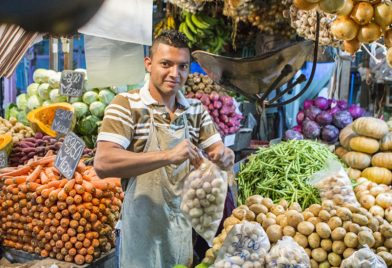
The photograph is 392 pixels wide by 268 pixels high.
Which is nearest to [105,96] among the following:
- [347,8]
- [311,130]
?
[311,130]

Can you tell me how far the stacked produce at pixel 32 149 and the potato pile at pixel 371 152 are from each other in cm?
228

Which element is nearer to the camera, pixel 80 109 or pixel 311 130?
pixel 80 109

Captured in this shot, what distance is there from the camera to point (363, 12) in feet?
5.99

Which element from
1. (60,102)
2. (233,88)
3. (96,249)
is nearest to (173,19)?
(60,102)

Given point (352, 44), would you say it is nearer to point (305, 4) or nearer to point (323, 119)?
point (305, 4)

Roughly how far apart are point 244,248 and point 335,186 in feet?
3.27

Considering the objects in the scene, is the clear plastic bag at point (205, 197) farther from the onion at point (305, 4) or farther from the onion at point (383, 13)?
the onion at point (383, 13)

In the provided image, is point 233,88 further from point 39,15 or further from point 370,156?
point 39,15

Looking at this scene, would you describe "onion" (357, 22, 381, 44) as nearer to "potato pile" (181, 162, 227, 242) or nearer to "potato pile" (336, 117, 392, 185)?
"potato pile" (181, 162, 227, 242)

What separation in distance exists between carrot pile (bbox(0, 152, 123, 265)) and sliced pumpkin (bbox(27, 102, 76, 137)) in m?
1.09

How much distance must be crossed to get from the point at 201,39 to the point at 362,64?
360 centimetres

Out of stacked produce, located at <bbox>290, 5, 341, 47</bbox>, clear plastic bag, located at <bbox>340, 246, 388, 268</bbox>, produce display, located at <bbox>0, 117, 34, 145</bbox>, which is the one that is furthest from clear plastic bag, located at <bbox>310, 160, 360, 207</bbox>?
produce display, located at <bbox>0, 117, 34, 145</bbox>

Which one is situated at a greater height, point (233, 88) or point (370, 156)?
point (233, 88)

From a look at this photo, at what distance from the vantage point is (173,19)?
538 cm
